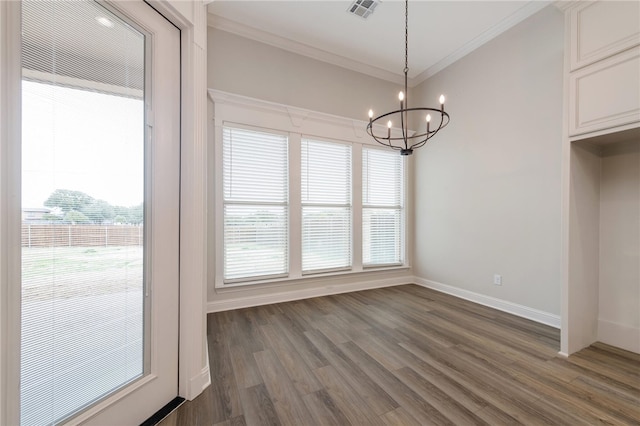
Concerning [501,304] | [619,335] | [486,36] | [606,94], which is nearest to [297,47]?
[486,36]

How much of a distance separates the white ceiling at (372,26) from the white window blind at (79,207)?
92.7 inches

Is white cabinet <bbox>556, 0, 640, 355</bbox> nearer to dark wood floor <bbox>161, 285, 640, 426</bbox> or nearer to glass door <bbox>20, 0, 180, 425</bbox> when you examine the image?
dark wood floor <bbox>161, 285, 640, 426</bbox>

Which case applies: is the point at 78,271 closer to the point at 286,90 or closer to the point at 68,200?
the point at 68,200

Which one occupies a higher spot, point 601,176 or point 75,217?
point 601,176

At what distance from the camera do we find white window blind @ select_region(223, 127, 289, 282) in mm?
3441

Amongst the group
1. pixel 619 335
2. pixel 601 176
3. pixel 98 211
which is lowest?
pixel 619 335

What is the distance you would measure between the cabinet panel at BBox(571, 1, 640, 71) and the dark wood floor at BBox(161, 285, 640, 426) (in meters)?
2.55

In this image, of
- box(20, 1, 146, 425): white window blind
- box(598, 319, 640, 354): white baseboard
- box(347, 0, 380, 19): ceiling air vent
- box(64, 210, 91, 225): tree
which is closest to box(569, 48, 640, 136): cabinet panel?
box(598, 319, 640, 354): white baseboard

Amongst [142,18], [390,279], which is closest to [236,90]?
[142,18]

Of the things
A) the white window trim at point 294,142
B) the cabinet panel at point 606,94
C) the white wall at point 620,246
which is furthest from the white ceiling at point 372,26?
the white wall at point 620,246

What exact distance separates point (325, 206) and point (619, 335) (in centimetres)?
342

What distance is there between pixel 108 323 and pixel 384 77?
4.87m

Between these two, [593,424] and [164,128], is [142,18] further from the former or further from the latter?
[593,424]

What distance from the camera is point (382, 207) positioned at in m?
4.53
